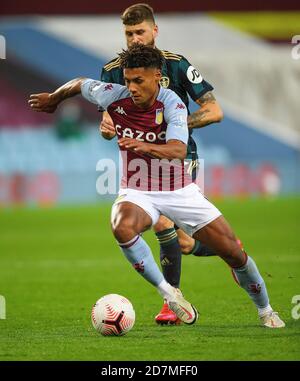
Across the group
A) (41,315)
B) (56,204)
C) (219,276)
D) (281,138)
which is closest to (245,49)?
(281,138)

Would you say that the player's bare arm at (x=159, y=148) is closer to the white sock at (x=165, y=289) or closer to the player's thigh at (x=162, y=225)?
the white sock at (x=165, y=289)

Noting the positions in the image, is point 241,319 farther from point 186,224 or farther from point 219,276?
point 219,276

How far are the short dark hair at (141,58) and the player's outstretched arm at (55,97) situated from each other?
0.62m

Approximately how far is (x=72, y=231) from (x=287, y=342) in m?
10.5

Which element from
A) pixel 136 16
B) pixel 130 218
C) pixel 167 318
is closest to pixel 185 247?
pixel 167 318

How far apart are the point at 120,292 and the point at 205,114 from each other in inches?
112

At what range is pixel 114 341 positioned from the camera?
6223 millimetres

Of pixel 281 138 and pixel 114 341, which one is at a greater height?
pixel 114 341

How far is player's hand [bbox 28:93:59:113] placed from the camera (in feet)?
23.2

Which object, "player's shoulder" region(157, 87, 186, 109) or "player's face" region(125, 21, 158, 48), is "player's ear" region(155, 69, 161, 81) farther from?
"player's face" region(125, 21, 158, 48)

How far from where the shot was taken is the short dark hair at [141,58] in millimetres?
6359

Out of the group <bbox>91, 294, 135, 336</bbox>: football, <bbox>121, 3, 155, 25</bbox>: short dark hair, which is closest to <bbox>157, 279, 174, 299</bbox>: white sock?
<bbox>91, 294, 135, 336</bbox>: football

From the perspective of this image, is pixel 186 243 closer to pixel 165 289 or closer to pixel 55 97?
pixel 165 289

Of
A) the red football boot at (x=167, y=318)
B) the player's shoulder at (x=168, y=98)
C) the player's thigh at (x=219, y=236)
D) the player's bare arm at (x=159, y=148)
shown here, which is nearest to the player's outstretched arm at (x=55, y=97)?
the player's shoulder at (x=168, y=98)
